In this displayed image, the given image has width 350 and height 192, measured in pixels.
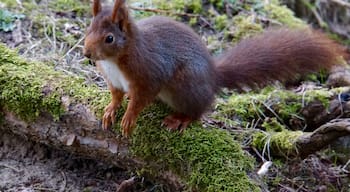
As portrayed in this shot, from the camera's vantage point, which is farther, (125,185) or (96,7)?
(125,185)

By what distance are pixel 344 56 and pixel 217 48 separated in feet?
4.24

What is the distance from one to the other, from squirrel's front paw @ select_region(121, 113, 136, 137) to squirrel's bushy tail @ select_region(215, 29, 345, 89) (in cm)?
57

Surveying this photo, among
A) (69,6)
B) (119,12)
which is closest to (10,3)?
(69,6)

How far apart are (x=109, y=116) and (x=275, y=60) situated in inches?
36.8

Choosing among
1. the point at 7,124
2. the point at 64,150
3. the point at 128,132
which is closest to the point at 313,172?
the point at 128,132

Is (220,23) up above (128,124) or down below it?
below

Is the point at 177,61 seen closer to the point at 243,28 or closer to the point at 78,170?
the point at 78,170

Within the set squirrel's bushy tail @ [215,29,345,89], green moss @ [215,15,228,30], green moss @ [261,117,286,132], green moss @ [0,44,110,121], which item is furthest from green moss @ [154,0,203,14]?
green moss @ [0,44,110,121]

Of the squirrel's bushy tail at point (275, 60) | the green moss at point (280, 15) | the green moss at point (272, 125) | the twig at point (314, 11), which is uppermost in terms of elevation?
the squirrel's bushy tail at point (275, 60)

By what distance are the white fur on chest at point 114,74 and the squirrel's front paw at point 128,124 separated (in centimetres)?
13

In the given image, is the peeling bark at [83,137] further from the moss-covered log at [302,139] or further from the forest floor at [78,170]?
the moss-covered log at [302,139]

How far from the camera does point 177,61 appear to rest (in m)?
2.90

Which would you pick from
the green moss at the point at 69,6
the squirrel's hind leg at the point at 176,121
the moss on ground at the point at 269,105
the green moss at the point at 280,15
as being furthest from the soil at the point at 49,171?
the green moss at the point at 280,15

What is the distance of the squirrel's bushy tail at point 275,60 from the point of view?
317 centimetres
